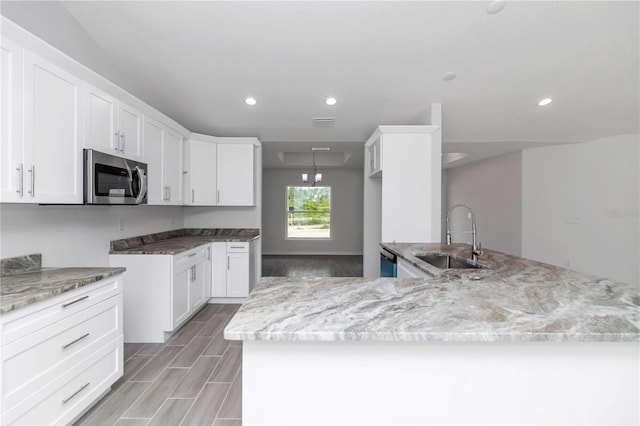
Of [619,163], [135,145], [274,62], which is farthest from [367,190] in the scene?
[619,163]

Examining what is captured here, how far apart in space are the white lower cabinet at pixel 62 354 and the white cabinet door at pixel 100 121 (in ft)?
3.34

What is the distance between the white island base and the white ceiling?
8.74ft

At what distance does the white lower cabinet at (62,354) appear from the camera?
1.35 m

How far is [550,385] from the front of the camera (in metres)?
0.98

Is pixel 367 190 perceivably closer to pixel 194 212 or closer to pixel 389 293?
pixel 194 212

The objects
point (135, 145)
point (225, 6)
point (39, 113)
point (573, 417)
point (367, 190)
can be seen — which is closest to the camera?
point (573, 417)

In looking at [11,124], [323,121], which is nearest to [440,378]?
[11,124]

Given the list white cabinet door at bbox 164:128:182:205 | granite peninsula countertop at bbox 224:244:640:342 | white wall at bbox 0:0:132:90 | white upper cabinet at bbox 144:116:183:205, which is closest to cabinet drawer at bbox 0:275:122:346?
granite peninsula countertop at bbox 224:244:640:342

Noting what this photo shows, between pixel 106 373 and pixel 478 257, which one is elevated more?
pixel 478 257

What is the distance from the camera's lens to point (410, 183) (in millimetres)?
3469

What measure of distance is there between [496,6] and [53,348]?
12.7 feet

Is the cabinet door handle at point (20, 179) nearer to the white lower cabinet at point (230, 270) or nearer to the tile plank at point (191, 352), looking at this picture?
the tile plank at point (191, 352)

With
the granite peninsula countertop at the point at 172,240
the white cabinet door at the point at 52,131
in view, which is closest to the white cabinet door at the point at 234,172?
the granite peninsula countertop at the point at 172,240

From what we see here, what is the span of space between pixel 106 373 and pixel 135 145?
1.89 m
